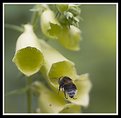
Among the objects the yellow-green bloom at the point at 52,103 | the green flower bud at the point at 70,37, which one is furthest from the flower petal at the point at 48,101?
the green flower bud at the point at 70,37

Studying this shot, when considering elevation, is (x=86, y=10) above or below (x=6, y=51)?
above

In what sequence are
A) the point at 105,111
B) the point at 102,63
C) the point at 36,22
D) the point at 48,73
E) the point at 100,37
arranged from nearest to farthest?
the point at 48,73, the point at 36,22, the point at 105,111, the point at 102,63, the point at 100,37

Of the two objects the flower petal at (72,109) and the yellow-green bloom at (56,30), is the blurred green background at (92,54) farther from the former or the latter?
the yellow-green bloom at (56,30)

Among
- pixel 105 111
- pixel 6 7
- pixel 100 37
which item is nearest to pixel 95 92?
pixel 105 111

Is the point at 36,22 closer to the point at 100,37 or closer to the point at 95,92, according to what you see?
the point at 95,92

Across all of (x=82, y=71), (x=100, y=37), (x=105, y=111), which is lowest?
(x=105, y=111)

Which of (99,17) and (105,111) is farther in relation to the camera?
(99,17)
